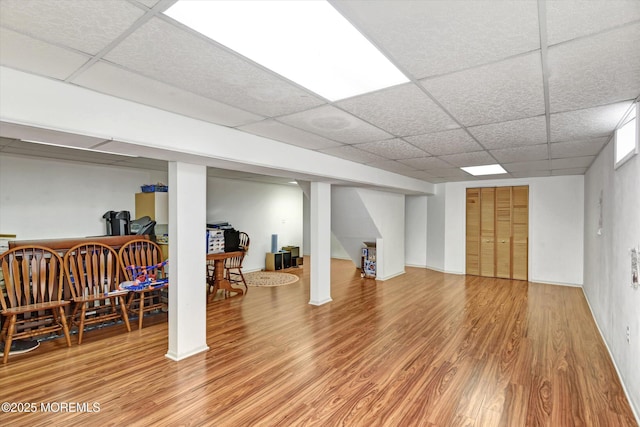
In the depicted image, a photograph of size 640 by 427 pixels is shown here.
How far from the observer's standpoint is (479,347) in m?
3.51

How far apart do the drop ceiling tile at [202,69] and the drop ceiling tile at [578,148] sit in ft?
9.93

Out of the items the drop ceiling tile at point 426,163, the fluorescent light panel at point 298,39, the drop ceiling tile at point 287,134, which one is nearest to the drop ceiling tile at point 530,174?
the drop ceiling tile at point 426,163

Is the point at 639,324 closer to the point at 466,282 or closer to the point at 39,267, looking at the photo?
the point at 466,282

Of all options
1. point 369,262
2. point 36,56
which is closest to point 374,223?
point 369,262

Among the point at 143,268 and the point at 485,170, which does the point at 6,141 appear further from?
the point at 485,170

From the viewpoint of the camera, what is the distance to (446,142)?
354 centimetres

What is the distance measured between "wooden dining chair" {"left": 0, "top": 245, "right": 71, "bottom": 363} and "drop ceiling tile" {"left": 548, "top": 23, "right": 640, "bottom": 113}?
181 inches

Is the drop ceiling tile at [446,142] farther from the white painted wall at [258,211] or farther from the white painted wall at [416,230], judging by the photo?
the white painted wall at [258,211]

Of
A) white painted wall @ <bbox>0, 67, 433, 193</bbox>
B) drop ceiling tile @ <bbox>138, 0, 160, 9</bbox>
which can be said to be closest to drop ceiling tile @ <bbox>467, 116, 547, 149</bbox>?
white painted wall @ <bbox>0, 67, 433, 193</bbox>

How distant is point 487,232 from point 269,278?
4922 millimetres

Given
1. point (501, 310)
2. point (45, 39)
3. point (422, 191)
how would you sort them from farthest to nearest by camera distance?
point (422, 191), point (501, 310), point (45, 39)

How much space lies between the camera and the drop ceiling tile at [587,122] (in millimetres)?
2477

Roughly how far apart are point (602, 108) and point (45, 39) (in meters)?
3.49

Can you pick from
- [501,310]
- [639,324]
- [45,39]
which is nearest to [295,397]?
[639,324]
